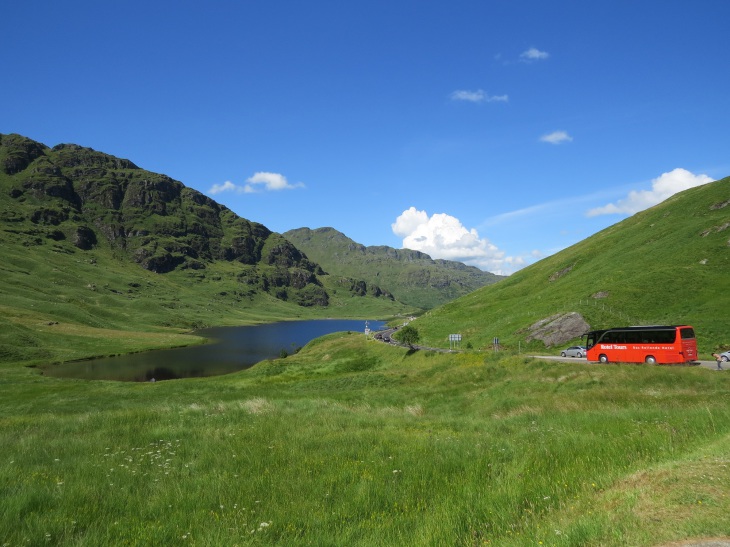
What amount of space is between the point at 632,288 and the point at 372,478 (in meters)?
71.4

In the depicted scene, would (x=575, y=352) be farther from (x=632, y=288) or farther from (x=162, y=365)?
(x=162, y=365)

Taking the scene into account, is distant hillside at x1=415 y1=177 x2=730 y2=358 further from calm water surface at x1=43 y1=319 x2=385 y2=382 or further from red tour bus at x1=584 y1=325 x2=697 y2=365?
calm water surface at x1=43 y1=319 x2=385 y2=382

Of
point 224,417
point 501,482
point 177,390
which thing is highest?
point 501,482

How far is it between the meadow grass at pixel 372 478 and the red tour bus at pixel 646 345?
→ 18.1 meters

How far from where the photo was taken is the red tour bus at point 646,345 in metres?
36.7

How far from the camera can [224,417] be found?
21.1 meters

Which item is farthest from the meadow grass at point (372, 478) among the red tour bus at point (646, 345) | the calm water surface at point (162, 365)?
the calm water surface at point (162, 365)

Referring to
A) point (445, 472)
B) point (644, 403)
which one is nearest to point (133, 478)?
point (445, 472)

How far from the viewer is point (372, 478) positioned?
1034cm

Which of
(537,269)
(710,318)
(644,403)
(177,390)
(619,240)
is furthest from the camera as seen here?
(537,269)

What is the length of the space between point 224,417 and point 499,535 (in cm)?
1723

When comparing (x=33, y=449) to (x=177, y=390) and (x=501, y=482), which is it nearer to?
(x=501, y=482)

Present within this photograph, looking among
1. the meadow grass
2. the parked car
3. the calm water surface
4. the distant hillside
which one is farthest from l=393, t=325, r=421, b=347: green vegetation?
the meadow grass

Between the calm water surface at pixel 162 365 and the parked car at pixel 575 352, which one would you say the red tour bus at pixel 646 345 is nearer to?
the parked car at pixel 575 352
